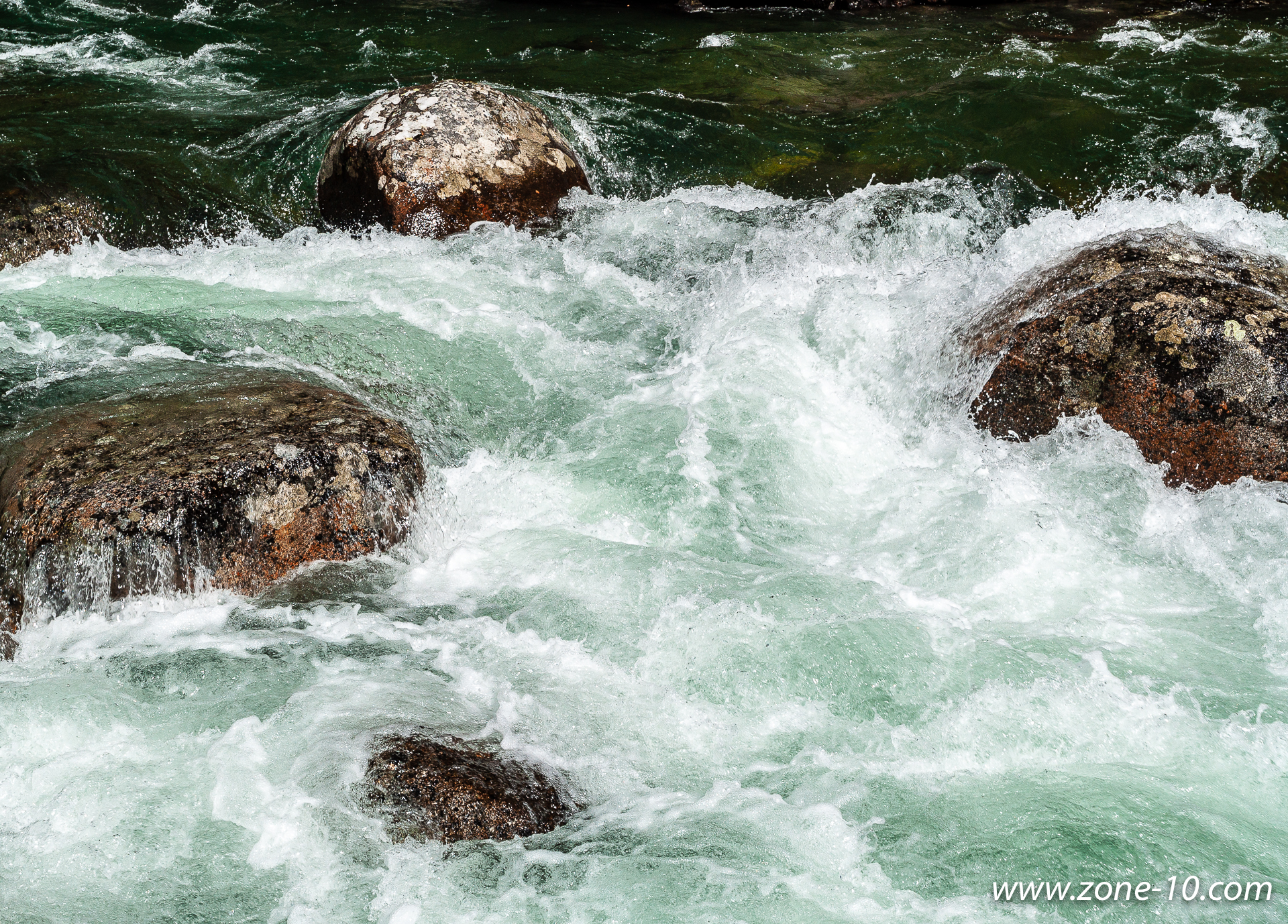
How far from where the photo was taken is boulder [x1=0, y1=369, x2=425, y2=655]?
3.95m

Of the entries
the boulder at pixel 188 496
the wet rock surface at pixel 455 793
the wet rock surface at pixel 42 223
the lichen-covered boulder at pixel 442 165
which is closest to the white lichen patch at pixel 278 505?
the boulder at pixel 188 496

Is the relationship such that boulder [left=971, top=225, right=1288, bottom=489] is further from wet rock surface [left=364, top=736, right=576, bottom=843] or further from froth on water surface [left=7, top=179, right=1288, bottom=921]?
wet rock surface [left=364, top=736, right=576, bottom=843]

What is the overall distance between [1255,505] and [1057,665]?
56.1 inches

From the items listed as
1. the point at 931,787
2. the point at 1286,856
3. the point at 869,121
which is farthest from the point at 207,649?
the point at 869,121

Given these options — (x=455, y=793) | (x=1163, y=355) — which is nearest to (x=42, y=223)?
(x=455, y=793)

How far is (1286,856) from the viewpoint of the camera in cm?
287

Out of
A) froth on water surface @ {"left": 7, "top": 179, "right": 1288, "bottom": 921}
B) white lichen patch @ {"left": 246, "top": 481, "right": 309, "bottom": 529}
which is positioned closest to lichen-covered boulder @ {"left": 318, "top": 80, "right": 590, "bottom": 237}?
froth on water surface @ {"left": 7, "top": 179, "right": 1288, "bottom": 921}

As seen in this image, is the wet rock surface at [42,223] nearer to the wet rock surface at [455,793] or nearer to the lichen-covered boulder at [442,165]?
the lichen-covered boulder at [442,165]

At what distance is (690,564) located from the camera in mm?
4262

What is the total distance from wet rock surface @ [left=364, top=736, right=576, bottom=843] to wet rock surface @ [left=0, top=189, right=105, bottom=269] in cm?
548

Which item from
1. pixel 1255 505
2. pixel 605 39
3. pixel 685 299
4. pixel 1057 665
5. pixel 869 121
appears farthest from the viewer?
pixel 605 39

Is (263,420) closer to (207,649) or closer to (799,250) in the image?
(207,649)

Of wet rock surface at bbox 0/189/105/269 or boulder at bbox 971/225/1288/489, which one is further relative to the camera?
wet rock surface at bbox 0/189/105/269

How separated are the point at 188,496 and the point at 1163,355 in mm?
4263
